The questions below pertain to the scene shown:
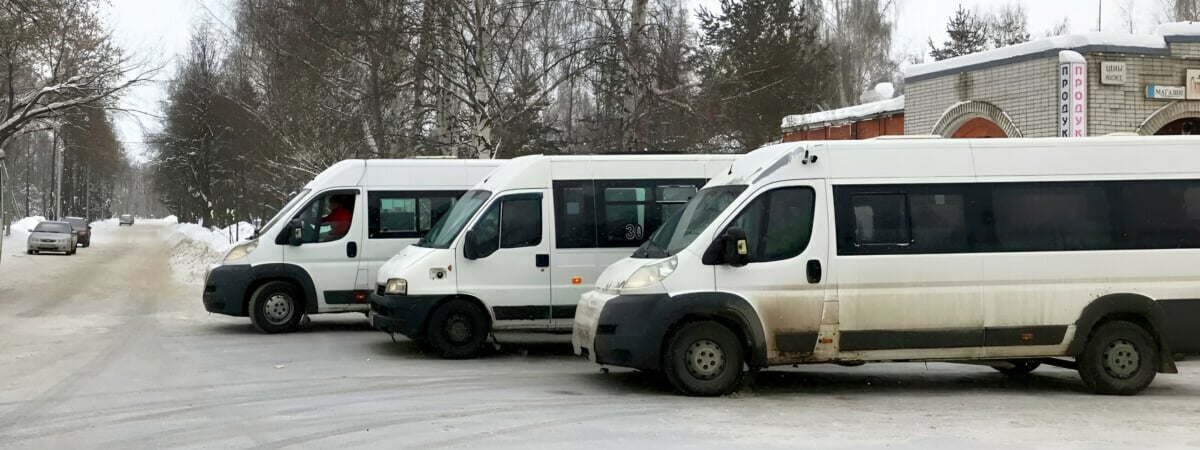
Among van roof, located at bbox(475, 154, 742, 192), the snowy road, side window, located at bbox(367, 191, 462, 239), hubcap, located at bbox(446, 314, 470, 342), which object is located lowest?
the snowy road

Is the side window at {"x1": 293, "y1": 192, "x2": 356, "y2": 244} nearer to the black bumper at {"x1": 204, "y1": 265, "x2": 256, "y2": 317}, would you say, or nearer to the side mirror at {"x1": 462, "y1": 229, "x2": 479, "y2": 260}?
the black bumper at {"x1": 204, "y1": 265, "x2": 256, "y2": 317}

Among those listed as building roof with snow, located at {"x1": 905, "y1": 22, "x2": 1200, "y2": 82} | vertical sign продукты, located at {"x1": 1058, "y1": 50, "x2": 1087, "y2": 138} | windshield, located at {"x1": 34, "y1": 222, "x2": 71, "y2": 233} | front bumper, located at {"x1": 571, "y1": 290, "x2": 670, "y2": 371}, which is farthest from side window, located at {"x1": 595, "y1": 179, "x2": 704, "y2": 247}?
windshield, located at {"x1": 34, "y1": 222, "x2": 71, "y2": 233}

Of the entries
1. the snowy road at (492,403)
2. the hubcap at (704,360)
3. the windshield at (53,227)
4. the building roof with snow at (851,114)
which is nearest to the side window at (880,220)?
the snowy road at (492,403)

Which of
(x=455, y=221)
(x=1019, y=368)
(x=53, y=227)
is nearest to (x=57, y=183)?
(x=53, y=227)

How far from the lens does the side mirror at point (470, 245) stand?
12.6 metres

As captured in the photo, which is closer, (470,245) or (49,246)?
(470,245)

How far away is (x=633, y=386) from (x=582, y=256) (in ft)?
9.26

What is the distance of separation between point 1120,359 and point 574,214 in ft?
19.4

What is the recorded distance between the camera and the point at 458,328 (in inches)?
498

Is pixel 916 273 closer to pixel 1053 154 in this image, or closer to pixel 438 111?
pixel 1053 154

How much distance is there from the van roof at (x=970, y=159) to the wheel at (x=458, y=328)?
368 cm

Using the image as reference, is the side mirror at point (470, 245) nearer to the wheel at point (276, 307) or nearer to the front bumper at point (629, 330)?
the front bumper at point (629, 330)

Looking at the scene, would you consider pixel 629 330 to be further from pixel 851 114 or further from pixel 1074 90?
pixel 851 114

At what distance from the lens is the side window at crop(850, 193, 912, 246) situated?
9883 mm
